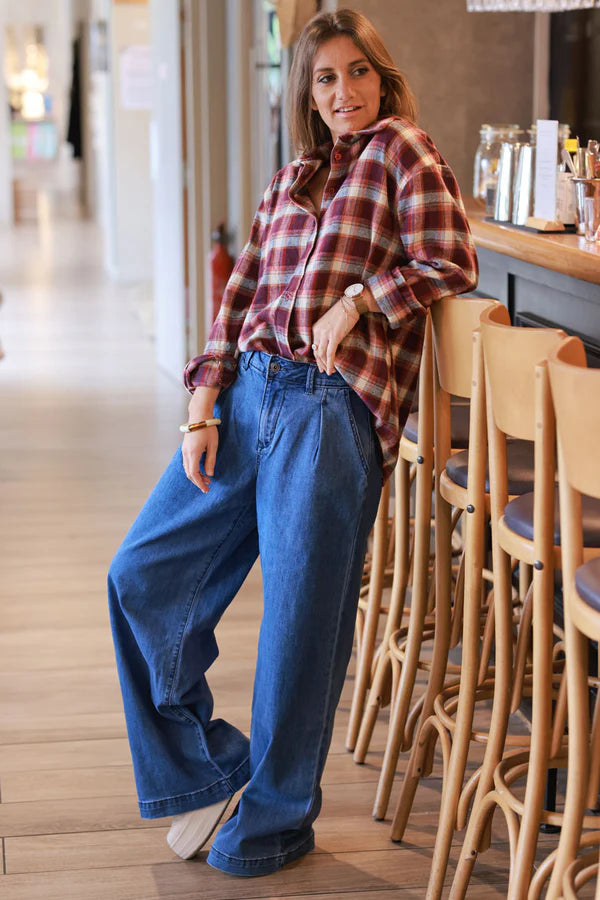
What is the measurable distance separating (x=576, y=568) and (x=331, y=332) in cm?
63

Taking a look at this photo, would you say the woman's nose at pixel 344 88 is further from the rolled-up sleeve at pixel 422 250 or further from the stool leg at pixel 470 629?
the stool leg at pixel 470 629

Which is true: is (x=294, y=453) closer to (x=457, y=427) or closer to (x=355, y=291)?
(x=355, y=291)

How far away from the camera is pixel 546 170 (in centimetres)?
327

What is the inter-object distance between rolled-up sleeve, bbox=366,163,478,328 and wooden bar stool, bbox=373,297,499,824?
82 mm

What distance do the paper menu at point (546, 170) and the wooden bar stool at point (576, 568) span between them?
56.0 inches

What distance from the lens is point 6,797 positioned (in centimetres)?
283

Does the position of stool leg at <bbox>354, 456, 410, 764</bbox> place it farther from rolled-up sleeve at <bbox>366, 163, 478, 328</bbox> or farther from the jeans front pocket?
rolled-up sleeve at <bbox>366, 163, 478, 328</bbox>

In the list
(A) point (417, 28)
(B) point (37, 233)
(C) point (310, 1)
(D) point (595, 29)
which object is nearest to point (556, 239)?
(D) point (595, 29)

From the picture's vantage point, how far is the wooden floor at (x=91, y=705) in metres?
2.51

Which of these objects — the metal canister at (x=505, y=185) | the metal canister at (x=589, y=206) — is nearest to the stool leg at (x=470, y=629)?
the metal canister at (x=589, y=206)

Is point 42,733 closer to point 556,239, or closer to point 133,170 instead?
point 556,239

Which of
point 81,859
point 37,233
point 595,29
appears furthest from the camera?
point 37,233

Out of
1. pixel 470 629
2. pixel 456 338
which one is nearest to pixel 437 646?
pixel 470 629

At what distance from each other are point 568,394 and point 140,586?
1.00 metres
